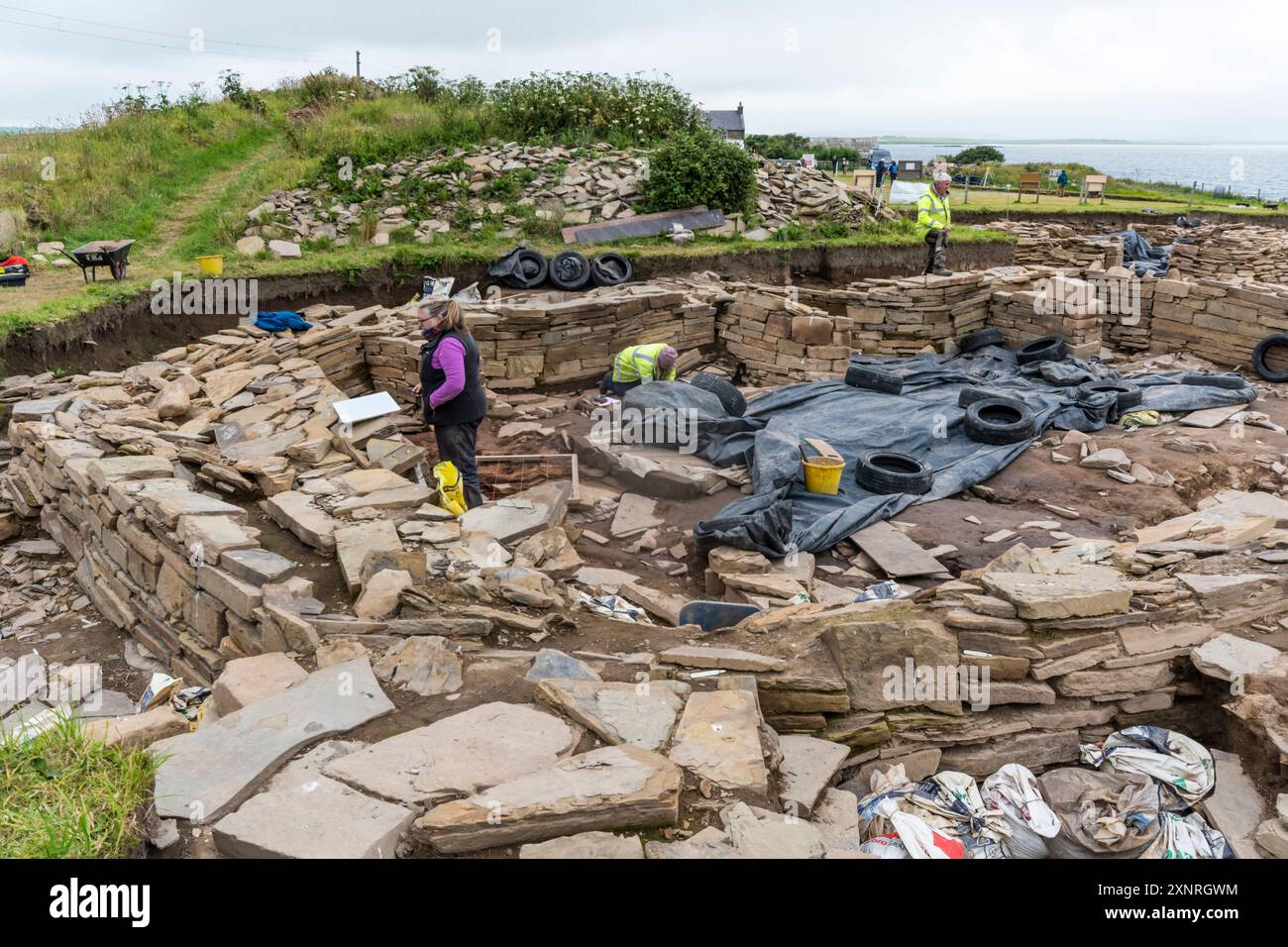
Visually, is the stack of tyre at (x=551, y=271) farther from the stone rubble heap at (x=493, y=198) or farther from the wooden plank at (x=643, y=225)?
the stone rubble heap at (x=493, y=198)

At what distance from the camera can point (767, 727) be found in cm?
379

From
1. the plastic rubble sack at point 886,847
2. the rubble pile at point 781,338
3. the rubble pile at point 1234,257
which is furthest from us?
the rubble pile at point 1234,257

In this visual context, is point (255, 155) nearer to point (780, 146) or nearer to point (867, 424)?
point (867, 424)

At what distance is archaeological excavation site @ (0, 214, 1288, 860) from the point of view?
10.8 feet

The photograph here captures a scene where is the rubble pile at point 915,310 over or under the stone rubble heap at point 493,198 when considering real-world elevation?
under

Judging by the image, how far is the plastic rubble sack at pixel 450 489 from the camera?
6.49 metres

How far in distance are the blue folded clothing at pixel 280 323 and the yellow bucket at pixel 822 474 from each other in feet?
22.0

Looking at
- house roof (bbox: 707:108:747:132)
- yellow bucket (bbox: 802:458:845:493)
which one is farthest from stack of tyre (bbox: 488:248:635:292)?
house roof (bbox: 707:108:747:132)

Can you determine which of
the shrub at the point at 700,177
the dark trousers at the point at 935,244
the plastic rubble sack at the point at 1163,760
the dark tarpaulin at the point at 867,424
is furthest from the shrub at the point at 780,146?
the plastic rubble sack at the point at 1163,760

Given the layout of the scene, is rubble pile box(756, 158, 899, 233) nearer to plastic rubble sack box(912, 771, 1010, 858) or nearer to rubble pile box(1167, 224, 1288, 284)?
rubble pile box(1167, 224, 1288, 284)

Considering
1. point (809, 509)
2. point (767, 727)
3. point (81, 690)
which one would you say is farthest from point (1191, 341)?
point (81, 690)

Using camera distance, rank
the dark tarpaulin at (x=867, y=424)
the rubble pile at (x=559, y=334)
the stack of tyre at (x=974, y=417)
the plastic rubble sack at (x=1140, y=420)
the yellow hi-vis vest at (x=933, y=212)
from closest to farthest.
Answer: the dark tarpaulin at (x=867, y=424), the stack of tyre at (x=974, y=417), the plastic rubble sack at (x=1140, y=420), the rubble pile at (x=559, y=334), the yellow hi-vis vest at (x=933, y=212)
